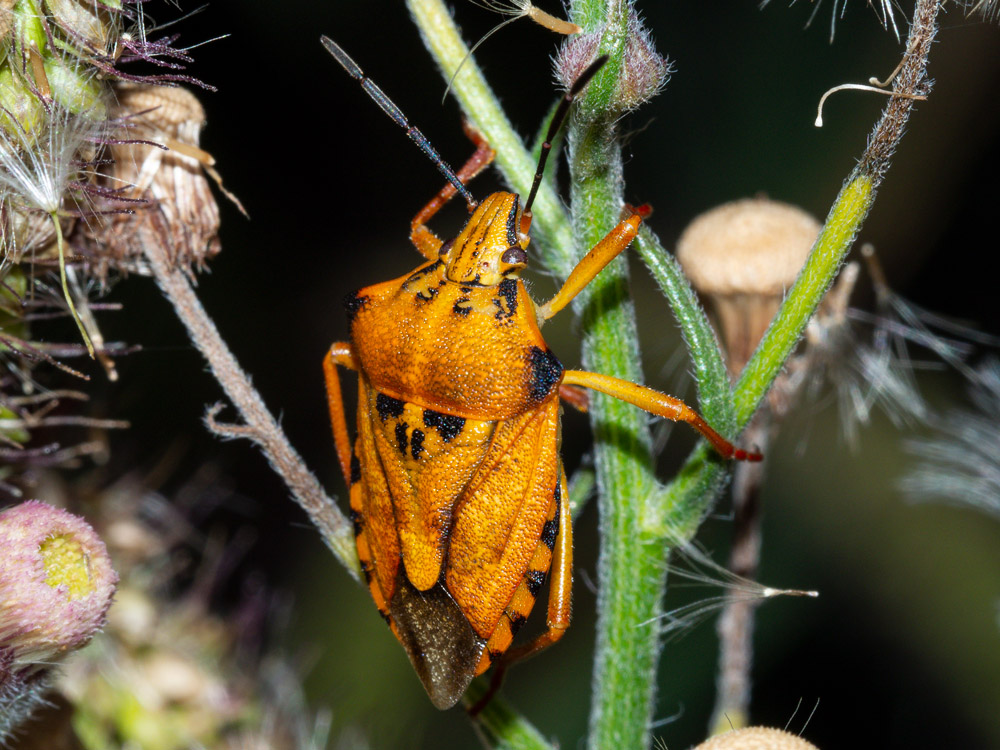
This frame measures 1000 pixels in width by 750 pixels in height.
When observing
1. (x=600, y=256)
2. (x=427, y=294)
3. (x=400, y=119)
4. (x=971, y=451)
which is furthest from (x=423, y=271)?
(x=971, y=451)

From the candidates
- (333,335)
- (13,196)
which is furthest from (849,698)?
(13,196)

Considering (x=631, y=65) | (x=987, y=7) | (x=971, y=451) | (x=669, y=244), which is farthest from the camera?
(x=669, y=244)

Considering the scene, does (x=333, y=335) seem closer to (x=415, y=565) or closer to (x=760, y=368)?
(x=415, y=565)

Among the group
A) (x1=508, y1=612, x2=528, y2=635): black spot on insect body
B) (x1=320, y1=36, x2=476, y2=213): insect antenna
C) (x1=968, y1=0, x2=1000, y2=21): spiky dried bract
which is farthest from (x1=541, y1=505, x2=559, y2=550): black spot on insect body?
(x1=968, y1=0, x2=1000, y2=21): spiky dried bract

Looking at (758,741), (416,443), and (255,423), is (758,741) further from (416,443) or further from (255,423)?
(255,423)

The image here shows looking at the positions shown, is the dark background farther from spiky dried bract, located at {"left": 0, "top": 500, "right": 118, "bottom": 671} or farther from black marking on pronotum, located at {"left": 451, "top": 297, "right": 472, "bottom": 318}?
spiky dried bract, located at {"left": 0, "top": 500, "right": 118, "bottom": 671}

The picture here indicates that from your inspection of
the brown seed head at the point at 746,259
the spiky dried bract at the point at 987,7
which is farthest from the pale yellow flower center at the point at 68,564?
the spiky dried bract at the point at 987,7
